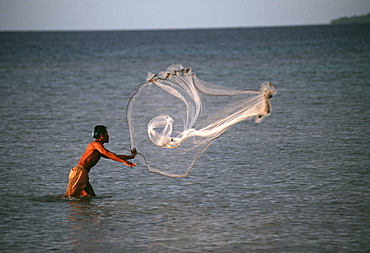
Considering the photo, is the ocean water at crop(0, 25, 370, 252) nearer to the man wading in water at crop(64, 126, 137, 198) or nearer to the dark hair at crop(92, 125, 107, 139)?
the man wading in water at crop(64, 126, 137, 198)

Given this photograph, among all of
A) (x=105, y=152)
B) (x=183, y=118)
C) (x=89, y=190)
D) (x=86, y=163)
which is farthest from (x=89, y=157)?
(x=183, y=118)

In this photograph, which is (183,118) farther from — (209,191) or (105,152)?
(105,152)

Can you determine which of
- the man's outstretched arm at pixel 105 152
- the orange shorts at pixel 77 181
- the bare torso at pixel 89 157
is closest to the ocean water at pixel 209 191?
the orange shorts at pixel 77 181

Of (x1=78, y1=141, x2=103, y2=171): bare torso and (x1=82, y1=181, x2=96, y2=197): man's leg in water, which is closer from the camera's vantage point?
(x1=78, y1=141, x2=103, y2=171): bare torso

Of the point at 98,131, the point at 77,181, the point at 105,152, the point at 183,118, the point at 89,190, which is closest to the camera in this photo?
the point at 105,152

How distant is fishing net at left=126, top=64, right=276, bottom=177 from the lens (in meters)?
10.0

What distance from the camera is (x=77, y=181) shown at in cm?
1062

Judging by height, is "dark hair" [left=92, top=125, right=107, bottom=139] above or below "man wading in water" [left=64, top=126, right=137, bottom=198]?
above

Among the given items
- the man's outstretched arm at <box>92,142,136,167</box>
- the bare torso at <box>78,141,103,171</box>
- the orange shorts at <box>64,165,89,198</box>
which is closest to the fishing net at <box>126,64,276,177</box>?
the man's outstretched arm at <box>92,142,136,167</box>

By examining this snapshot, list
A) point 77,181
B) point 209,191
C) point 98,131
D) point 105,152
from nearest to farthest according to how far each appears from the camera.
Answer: point 105,152 < point 98,131 < point 77,181 < point 209,191

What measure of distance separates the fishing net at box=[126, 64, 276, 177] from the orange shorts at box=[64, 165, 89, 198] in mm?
1026

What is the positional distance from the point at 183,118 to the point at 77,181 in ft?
8.06

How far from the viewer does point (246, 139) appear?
1655 centimetres

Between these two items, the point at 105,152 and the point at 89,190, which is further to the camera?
the point at 89,190
